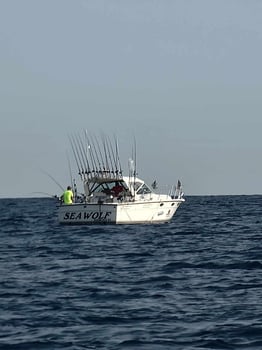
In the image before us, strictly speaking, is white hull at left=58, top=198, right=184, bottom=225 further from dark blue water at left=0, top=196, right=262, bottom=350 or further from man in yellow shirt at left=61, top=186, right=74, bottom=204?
dark blue water at left=0, top=196, right=262, bottom=350

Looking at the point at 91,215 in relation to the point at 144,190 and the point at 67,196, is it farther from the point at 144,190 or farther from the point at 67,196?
the point at 144,190

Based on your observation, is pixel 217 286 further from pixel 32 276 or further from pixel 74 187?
pixel 74 187

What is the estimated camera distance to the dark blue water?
44.8 feet

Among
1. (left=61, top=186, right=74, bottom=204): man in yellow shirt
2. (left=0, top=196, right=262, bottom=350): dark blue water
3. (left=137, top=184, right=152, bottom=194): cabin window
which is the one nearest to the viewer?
(left=0, top=196, right=262, bottom=350): dark blue water

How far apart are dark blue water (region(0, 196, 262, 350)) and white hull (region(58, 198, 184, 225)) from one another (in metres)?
9.48

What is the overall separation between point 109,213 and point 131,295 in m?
24.4

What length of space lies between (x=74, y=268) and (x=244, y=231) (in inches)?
748

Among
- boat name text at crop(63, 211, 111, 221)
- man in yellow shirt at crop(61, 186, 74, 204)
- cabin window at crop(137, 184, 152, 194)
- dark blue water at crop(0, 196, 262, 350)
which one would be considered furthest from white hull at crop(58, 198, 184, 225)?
dark blue water at crop(0, 196, 262, 350)

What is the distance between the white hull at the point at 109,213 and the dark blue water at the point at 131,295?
31.1ft

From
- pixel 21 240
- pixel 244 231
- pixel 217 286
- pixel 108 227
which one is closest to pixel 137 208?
pixel 108 227

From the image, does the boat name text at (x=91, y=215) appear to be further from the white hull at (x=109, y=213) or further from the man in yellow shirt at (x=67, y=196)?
the man in yellow shirt at (x=67, y=196)

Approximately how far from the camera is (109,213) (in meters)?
42.2

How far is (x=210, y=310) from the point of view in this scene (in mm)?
15891

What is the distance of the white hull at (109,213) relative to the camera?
42156 mm
